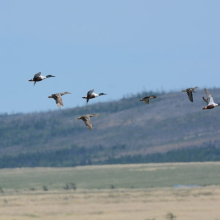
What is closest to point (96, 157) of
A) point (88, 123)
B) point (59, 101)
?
point (59, 101)

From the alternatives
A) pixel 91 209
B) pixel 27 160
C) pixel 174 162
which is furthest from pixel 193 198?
pixel 27 160

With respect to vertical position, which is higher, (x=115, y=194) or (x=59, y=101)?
(x=59, y=101)

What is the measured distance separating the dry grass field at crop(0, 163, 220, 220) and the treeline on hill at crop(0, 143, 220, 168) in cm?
1066

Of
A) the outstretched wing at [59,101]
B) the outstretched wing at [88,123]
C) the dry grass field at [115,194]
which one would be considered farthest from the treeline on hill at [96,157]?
the outstretched wing at [88,123]

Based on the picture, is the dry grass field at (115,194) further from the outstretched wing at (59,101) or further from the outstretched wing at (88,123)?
the outstretched wing at (88,123)

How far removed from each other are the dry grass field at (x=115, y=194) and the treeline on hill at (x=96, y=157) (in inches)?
420

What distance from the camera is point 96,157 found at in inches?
7288

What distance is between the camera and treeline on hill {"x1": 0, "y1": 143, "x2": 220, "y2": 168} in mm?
172250

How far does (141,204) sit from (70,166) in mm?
88254

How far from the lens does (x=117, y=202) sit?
90.9 m

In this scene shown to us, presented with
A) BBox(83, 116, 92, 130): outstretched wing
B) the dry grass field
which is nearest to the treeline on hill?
the dry grass field

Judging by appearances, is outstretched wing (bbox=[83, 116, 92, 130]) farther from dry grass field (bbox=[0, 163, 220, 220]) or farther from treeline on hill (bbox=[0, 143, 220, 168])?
treeline on hill (bbox=[0, 143, 220, 168])

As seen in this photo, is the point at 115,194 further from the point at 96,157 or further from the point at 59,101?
the point at 96,157

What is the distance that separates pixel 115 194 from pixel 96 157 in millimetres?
83784
